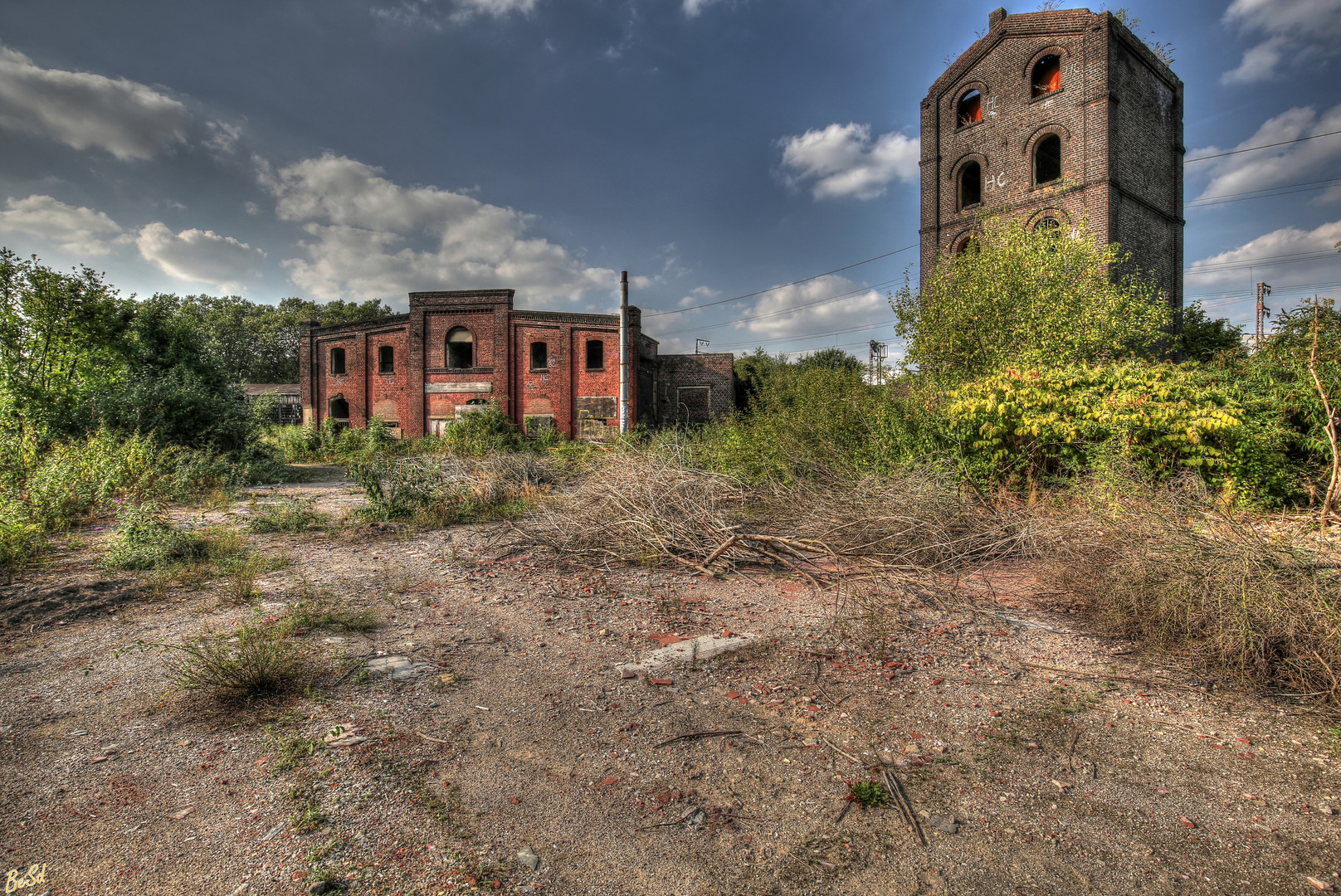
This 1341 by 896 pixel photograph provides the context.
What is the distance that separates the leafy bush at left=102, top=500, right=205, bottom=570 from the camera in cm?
568

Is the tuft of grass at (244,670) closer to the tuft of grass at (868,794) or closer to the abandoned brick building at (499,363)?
the tuft of grass at (868,794)

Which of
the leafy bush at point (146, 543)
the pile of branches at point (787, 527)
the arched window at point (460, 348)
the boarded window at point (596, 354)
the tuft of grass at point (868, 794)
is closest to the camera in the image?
the tuft of grass at point (868, 794)

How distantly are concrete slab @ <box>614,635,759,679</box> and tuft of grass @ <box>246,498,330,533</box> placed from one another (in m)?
6.55

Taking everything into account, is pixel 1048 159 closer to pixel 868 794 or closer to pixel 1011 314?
pixel 1011 314

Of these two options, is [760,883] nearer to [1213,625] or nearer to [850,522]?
[1213,625]

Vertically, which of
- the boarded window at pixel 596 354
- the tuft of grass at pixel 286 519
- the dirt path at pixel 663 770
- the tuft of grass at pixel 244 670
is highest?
the boarded window at pixel 596 354

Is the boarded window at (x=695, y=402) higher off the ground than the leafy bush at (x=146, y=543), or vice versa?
the boarded window at (x=695, y=402)

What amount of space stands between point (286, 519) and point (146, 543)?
2.15 metres

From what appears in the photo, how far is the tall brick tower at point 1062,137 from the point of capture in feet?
55.9

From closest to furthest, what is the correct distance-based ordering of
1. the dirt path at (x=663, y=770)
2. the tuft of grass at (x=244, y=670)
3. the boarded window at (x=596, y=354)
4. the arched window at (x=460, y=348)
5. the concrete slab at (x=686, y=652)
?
the dirt path at (x=663, y=770), the tuft of grass at (x=244, y=670), the concrete slab at (x=686, y=652), the boarded window at (x=596, y=354), the arched window at (x=460, y=348)

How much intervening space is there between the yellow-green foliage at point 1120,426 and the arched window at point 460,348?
22060mm

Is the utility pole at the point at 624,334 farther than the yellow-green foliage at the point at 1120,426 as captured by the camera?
Yes

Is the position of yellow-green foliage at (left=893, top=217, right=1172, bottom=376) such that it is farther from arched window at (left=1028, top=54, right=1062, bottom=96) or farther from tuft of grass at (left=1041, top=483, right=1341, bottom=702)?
arched window at (left=1028, top=54, right=1062, bottom=96)

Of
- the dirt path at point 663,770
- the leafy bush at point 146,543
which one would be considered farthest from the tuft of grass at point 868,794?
the leafy bush at point 146,543
